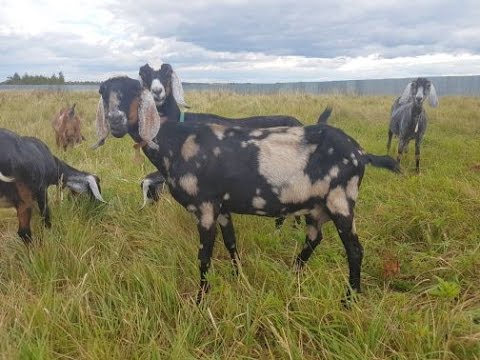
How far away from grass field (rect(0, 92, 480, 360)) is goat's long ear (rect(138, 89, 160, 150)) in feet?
3.24

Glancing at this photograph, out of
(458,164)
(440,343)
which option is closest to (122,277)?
(440,343)

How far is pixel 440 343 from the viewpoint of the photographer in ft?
8.39

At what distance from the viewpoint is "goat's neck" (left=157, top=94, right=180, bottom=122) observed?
5.70 meters

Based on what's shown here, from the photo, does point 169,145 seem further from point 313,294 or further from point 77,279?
point 313,294

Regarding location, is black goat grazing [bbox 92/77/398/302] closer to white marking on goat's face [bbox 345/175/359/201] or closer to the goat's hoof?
white marking on goat's face [bbox 345/175/359/201]

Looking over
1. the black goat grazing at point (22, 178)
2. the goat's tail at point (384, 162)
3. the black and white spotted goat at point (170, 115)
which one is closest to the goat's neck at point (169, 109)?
the black and white spotted goat at point (170, 115)

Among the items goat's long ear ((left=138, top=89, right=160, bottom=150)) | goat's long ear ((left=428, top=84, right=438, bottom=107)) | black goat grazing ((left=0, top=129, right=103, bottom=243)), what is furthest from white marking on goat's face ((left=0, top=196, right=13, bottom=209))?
goat's long ear ((left=428, top=84, right=438, bottom=107))

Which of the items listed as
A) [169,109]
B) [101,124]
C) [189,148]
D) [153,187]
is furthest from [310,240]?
[169,109]

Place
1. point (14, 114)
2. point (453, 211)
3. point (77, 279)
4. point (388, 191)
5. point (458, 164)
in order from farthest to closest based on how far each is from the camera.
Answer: point (14, 114) < point (458, 164) < point (388, 191) < point (453, 211) < point (77, 279)

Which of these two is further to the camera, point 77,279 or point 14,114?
point 14,114

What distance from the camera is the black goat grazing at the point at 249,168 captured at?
3.31 meters

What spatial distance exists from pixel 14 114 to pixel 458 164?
11632 millimetres

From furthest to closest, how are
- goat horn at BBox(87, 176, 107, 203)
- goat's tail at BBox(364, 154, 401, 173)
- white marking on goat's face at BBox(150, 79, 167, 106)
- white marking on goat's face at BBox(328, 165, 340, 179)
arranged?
white marking on goat's face at BBox(150, 79, 167, 106), goat horn at BBox(87, 176, 107, 203), goat's tail at BBox(364, 154, 401, 173), white marking on goat's face at BBox(328, 165, 340, 179)

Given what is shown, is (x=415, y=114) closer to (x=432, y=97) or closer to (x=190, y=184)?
(x=432, y=97)
